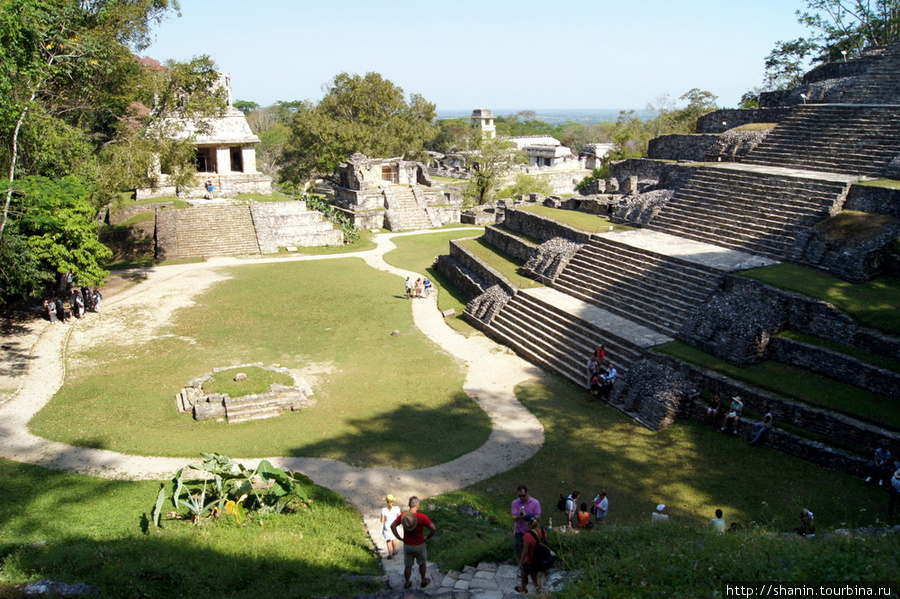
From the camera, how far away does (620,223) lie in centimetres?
2316

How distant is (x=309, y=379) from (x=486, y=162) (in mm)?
25652

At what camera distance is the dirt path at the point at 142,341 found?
11555 mm

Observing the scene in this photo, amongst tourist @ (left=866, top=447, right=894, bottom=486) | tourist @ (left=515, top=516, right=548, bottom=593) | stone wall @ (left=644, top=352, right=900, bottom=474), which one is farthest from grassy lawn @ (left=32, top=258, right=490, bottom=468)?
tourist @ (left=866, top=447, right=894, bottom=486)

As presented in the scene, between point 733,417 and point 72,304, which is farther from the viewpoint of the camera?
point 72,304

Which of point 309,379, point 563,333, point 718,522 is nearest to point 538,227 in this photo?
point 563,333

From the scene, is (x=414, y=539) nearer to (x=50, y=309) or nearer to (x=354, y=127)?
(x=50, y=309)

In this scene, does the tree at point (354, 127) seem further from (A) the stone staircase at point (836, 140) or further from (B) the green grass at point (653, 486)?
(B) the green grass at point (653, 486)

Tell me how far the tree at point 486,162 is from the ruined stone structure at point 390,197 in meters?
1.57

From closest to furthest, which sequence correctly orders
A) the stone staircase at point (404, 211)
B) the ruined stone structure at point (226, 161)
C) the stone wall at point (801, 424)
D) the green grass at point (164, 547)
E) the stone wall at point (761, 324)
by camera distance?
the green grass at point (164, 547)
the stone wall at point (801, 424)
the stone wall at point (761, 324)
the ruined stone structure at point (226, 161)
the stone staircase at point (404, 211)

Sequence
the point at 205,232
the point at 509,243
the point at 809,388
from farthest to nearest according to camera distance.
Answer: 1. the point at 205,232
2. the point at 509,243
3. the point at 809,388

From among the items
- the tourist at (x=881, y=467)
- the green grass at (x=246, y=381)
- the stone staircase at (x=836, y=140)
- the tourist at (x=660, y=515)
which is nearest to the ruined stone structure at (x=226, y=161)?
the green grass at (x=246, y=381)

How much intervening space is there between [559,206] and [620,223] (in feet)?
15.7

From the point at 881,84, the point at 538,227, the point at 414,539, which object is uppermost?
the point at 881,84

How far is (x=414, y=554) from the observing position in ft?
24.9
